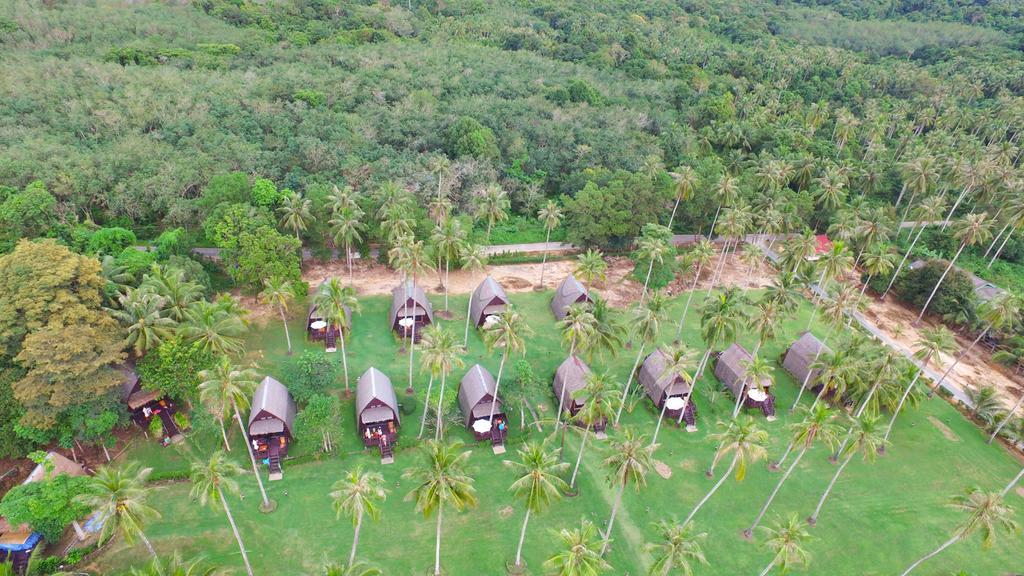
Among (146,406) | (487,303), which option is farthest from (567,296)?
(146,406)

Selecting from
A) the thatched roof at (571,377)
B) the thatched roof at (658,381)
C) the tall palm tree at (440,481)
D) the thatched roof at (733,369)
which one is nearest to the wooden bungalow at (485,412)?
the thatched roof at (571,377)

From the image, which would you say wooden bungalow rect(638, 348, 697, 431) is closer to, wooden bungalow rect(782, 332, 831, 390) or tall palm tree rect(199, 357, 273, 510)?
wooden bungalow rect(782, 332, 831, 390)

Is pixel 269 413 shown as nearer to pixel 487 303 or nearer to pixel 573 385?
pixel 487 303

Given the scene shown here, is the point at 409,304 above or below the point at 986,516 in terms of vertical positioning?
below

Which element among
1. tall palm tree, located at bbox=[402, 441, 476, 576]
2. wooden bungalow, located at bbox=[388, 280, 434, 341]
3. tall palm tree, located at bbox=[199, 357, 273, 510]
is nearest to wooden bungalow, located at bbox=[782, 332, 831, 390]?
wooden bungalow, located at bbox=[388, 280, 434, 341]

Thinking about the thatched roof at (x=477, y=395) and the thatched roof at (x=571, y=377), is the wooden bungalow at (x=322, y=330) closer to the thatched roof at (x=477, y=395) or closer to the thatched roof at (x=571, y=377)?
the thatched roof at (x=477, y=395)

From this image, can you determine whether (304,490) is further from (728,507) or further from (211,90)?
(211,90)

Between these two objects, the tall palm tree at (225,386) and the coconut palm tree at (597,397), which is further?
the coconut palm tree at (597,397)
